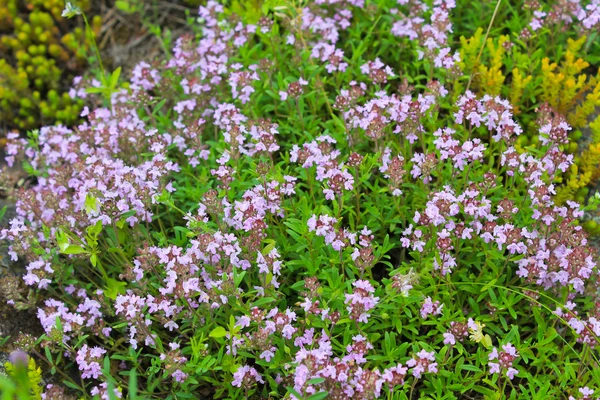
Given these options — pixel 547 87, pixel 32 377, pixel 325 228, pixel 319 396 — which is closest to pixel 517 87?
pixel 547 87

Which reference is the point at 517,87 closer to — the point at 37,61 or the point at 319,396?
the point at 319,396

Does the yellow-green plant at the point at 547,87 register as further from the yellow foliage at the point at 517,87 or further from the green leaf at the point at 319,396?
the green leaf at the point at 319,396

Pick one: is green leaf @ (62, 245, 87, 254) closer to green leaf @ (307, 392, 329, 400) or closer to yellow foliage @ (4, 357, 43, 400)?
yellow foliage @ (4, 357, 43, 400)

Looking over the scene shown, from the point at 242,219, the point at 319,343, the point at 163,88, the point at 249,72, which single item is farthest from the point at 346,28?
the point at 319,343

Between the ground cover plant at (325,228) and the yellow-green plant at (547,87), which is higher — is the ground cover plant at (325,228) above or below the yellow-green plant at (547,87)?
below

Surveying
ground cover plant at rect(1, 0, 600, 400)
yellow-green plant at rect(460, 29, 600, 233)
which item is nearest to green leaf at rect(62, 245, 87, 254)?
ground cover plant at rect(1, 0, 600, 400)

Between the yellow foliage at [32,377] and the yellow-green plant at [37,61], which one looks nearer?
the yellow foliage at [32,377]

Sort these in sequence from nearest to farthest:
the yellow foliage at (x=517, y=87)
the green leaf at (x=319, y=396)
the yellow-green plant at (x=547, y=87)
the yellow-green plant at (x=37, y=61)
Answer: the green leaf at (x=319, y=396)
the yellow-green plant at (x=547, y=87)
the yellow foliage at (x=517, y=87)
the yellow-green plant at (x=37, y=61)

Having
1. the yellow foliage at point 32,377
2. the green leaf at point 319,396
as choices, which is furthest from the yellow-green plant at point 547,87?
the yellow foliage at point 32,377
